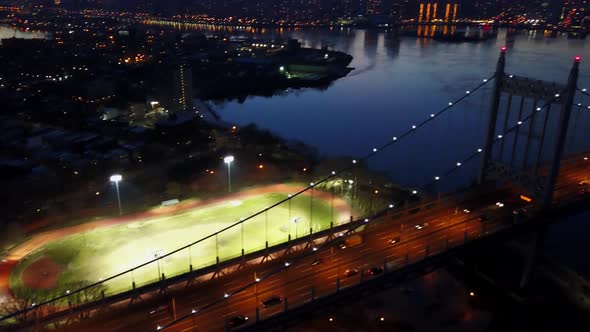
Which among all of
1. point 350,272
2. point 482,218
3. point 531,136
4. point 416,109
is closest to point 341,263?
point 350,272

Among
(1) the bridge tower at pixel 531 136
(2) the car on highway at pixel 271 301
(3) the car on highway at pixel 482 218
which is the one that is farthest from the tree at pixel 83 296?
(1) the bridge tower at pixel 531 136

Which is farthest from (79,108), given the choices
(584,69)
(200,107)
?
(584,69)

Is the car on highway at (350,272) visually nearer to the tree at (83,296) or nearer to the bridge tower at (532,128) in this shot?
the tree at (83,296)

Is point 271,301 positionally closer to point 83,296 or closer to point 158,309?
point 158,309

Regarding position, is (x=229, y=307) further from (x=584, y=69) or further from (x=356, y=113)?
(x=584, y=69)

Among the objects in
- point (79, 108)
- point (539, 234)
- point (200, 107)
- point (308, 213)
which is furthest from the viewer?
point (200, 107)
